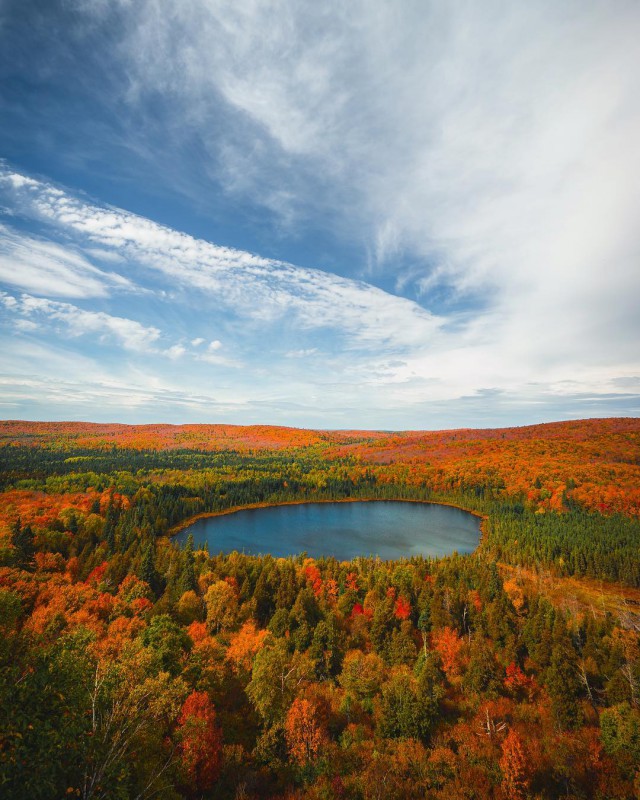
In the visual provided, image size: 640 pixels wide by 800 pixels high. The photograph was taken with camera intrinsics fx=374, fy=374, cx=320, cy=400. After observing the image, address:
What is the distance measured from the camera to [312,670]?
1681 inches

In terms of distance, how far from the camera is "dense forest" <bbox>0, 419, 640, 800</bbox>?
53.5ft

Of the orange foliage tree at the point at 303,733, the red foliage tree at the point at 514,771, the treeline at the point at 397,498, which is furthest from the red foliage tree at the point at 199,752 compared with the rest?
the treeline at the point at 397,498

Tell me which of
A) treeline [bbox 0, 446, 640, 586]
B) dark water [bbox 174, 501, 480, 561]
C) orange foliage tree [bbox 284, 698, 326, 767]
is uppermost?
orange foliage tree [bbox 284, 698, 326, 767]

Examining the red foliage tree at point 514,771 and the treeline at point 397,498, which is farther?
the treeline at point 397,498

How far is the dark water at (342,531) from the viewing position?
107 meters

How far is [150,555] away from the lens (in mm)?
66125

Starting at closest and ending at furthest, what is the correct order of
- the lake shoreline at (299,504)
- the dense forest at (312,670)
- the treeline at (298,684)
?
the treeline at (298,684) < the dense forest at (312,670) < the lake shoreline at (299,504)

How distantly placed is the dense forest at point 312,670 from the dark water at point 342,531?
21.2 m

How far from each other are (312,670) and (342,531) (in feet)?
288

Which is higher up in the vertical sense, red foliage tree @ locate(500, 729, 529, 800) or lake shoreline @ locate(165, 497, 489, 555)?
red foliage tree @ locate(500, 729, 529, 800)

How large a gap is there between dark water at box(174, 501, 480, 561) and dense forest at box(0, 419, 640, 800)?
21185 millimetres

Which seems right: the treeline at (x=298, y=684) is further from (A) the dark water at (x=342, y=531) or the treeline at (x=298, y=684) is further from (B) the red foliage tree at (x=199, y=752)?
(A) the dark water at (x=342, y=531)

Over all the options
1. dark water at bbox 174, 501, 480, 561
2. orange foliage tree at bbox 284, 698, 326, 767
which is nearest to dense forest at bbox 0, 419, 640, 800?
orange foliage tree at bbox 284, 698, 326, 767

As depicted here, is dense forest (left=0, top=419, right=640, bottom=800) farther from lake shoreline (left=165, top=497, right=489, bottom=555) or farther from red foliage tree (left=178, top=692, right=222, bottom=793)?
lake shoreline (left=165, top=497, right=489, bottom=555)
